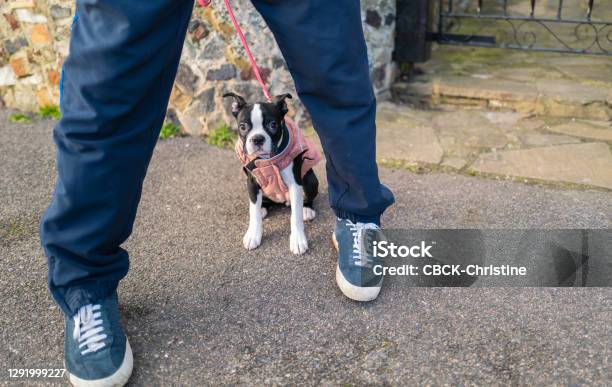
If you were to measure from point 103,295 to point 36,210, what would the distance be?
1.25 meters

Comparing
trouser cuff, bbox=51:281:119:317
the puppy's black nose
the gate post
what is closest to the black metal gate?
the gate post

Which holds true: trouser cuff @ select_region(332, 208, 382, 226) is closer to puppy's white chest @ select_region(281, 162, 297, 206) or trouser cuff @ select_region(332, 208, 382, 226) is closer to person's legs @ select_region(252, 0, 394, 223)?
person's legs @ select_region(252, 0, 394, 223)

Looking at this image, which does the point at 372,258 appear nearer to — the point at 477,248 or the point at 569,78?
the point at 477,248

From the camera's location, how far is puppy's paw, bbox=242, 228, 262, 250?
2.57 metres

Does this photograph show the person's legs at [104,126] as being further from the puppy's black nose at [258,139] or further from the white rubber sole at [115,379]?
the puppy's black nose at [258,139]

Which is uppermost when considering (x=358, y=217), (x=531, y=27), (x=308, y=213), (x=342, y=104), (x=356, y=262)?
(x=342, y=104)

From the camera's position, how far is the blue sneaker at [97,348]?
5.99ft

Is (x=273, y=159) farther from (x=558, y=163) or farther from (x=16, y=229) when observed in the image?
(x=558, y=163)

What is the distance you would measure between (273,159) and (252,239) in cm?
38

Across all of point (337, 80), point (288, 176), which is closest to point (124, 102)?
point (337, 80)

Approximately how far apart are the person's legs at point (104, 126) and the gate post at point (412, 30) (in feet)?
7.93

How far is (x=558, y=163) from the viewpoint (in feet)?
10.5

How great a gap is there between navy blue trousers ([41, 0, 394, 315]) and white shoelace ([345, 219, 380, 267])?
0.37m

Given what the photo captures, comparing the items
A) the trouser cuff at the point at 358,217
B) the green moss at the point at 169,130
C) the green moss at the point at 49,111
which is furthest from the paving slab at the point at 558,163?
the green moss at the point at 49,111
